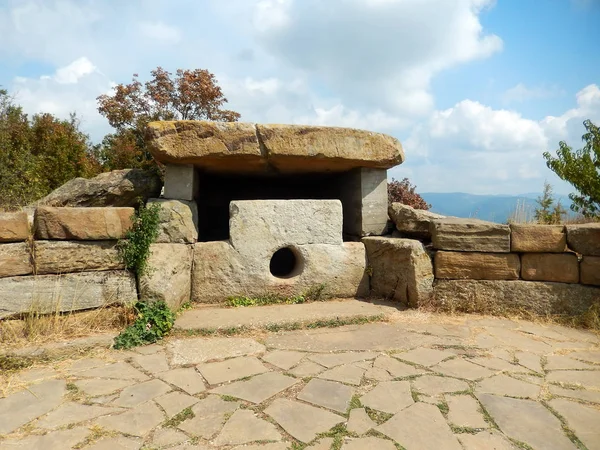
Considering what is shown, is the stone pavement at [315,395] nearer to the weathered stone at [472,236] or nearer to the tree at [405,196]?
the weathered stone at [472,236]

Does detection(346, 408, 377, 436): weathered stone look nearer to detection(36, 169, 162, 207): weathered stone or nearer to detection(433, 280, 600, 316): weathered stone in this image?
detection(433, 280, 600, 316): weathered stone

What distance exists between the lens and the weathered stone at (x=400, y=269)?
3984 millimetres

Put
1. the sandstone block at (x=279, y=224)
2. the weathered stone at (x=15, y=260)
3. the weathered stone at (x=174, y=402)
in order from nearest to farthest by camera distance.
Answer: the weathered stone at (x=174, y=402), the weathered stone at (x=15, y=260), the sandstone block at (x=279, y=224)

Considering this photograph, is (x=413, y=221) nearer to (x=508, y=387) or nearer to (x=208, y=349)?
(x=508, y=387)

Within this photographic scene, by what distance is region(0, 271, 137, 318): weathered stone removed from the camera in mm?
3133

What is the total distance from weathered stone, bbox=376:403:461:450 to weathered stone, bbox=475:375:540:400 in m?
0.48

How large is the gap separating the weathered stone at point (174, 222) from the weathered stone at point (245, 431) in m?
2.21

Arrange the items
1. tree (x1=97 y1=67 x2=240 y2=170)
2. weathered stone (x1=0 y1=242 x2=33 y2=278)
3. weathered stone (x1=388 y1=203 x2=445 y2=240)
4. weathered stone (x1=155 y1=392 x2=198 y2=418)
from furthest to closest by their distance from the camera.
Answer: tree (x1=97 y1=67 x2=240 y2=170)
weathered stone (x1=388 y1=203 x2=445 y2=240)
weathered stone (x1=0 y1=242 x2=33 y2=278)
weathered stone (x1=155 y1=392 x2=198 y2=418)

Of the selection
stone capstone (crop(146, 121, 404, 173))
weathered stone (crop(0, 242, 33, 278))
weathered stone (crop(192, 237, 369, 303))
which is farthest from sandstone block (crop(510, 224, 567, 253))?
weathered stone (crop(0, 242, 33, 278))

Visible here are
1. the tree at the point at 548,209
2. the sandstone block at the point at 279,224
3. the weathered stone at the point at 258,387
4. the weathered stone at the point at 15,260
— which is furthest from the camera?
the tree at the point at 548,209

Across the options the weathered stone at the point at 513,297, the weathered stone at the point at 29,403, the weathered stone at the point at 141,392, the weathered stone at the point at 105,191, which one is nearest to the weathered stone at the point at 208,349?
the weathered stone at the point at 141,392

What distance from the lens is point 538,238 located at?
3912 millimetres

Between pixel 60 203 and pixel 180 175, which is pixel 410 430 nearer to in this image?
pixel 180 175

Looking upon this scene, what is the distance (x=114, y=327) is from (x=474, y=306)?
3.52 metres
